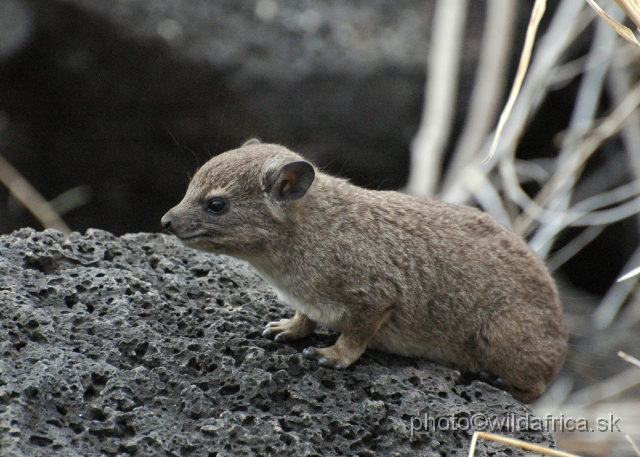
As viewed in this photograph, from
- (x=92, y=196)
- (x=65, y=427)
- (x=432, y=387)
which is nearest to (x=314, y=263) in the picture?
(x=432, y=387)

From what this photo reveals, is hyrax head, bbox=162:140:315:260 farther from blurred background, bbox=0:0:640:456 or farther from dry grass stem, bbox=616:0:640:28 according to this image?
blurred background, bbox=0:0:640:456

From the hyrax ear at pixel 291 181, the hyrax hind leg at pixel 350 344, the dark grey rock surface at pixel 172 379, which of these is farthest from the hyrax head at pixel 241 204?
the hyrax hind leg at pixel 350 344

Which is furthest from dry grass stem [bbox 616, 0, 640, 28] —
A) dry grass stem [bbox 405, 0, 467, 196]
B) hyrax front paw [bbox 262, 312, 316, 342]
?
dry grass stem [bbox 405, 0, 467, 196]

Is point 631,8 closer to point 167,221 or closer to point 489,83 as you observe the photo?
point 167,221

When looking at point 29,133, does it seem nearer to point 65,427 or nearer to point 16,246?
point 16,246

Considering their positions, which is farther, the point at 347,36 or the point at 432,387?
the point at 347,36

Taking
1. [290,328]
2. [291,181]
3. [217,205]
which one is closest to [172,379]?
[290,328]
